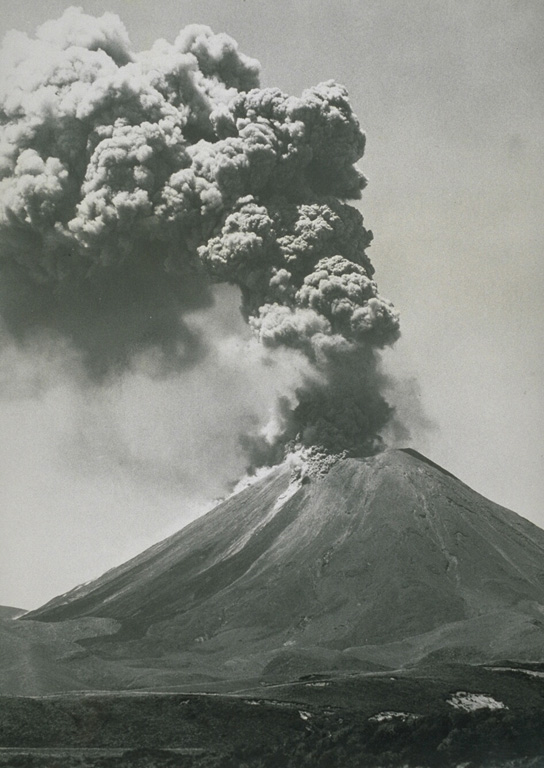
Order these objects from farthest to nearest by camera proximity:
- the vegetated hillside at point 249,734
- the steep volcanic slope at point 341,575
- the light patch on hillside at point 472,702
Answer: the steep volcanic slope at point 341,575
the light patch on hillside at point 472,702
the vegetated hillside at point 249,734

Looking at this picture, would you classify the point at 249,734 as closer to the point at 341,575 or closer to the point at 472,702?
the point at 472,702

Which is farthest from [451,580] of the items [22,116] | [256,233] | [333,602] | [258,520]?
[22,116]

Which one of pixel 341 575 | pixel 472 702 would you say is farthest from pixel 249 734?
pixel 341 575

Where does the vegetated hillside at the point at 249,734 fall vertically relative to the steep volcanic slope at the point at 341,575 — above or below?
below

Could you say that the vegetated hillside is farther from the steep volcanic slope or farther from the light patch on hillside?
the steep volcanic slope

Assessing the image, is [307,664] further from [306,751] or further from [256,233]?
[256,233]

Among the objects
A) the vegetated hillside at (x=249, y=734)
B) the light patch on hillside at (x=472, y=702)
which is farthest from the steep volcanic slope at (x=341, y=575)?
the vegetated hillside at (x=249, y=734)

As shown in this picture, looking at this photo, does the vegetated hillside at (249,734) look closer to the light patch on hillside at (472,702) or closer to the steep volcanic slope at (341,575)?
the light patch on hillside at (472,702)

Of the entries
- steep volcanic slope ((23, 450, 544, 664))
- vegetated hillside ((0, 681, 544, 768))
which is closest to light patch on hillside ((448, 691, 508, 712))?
vegetated hillside ((0, 681, 544, 768))
